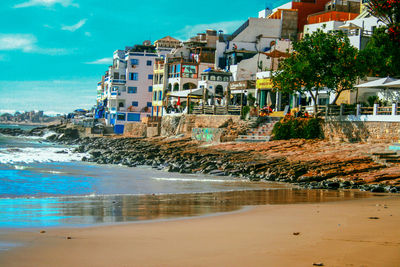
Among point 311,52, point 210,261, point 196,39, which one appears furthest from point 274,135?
point 196,39

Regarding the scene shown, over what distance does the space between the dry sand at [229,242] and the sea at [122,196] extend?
1500 mm

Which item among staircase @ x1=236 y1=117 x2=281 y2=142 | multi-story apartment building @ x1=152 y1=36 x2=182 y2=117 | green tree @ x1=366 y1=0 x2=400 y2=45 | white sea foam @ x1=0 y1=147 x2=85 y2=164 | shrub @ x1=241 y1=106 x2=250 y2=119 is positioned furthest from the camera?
multi-story apartment building @ x1=152 y1=36 x2=182 y2=117

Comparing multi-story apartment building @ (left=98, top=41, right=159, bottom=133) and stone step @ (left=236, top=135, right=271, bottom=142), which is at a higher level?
multi-story apartment building @ (left=98, top=41, right=159, bottom=133)

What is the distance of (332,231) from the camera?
11.1 m

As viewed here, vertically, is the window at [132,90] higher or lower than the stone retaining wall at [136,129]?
higher

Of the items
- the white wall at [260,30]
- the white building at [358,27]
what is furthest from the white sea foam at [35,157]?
the white wall at [260,30]

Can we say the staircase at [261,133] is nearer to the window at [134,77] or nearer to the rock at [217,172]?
the rock at [217,172]

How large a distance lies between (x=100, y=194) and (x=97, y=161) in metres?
19.1

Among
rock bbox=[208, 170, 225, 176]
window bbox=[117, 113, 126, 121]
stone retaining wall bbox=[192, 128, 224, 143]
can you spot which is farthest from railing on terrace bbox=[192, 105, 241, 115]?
window bbox=[117, 113, 126, 121]

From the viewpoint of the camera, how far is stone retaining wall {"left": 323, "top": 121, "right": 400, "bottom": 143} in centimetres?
2914

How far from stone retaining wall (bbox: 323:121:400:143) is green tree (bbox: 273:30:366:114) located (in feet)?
9.97

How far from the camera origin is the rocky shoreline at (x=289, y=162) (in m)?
21.8

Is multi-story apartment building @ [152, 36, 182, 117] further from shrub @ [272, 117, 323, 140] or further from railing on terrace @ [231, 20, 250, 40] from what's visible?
shrub @ [272, 117, 323, 140]

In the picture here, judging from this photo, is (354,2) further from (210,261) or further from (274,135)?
(210,261)
